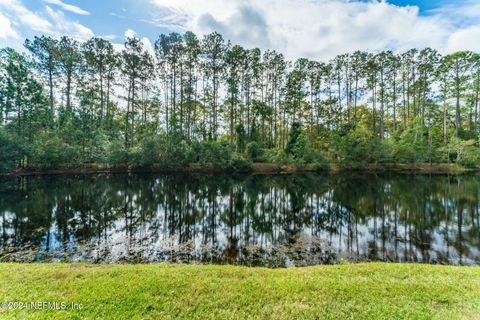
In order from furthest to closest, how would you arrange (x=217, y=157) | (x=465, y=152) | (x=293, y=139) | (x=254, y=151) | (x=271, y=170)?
1. (x=293, y=139)
2. (x=254, y=151)
3. (x=271, y=170)
4. (x=465, y=152)
5. (x=217, y=157)

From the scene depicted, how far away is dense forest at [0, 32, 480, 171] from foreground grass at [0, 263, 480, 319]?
969 inches

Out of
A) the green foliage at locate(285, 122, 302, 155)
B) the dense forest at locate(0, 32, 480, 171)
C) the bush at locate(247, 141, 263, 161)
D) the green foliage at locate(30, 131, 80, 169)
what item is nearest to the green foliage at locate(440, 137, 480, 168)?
the dense forest at locate(0, 32, 480, 171)

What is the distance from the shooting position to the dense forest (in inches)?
1077

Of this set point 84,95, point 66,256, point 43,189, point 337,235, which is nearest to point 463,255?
point 337,235

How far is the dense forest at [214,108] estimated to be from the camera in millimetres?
27359

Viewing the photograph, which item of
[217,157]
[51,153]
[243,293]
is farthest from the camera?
[217,157]

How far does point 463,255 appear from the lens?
667 cm

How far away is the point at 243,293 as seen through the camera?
146 inches

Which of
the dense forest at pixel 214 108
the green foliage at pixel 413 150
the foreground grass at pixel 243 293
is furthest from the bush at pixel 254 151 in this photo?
the foreground grass at pixel 243 293

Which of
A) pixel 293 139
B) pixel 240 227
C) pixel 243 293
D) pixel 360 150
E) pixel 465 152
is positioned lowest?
pixel 240 227

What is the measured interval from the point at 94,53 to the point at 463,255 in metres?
41.8

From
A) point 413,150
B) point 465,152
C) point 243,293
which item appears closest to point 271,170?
point 413,150

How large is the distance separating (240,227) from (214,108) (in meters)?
28.8

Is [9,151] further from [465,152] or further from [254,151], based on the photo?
[465,152]
